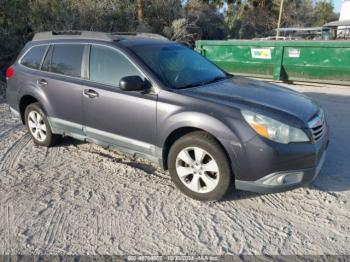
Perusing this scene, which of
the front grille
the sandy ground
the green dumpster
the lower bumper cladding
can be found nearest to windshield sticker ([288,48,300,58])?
the green dumpster

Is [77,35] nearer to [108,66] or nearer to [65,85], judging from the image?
[65,85]

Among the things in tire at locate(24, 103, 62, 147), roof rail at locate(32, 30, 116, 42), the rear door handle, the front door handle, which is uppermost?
roof rail at locate(32, 30, 116, 42)

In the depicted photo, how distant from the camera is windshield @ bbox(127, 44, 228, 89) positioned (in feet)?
12.6

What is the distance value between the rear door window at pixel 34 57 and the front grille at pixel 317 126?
156 inches

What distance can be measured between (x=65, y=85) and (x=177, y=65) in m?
1.59

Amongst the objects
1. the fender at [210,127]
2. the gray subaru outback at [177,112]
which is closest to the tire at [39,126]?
the gray subaru outback at [177,112]

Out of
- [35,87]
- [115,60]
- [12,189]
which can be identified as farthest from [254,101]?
[35,87]

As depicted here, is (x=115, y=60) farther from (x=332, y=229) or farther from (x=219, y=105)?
(x=332, y=229)

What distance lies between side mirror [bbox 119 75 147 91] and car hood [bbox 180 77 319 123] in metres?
0.46

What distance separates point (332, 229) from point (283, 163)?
752mm

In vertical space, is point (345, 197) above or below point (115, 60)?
below

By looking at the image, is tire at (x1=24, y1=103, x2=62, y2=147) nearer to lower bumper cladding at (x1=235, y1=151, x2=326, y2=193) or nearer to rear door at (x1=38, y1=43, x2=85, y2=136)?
rear door at (x1=38, y1=43, x2=85, y2=136)

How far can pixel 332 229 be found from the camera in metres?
3.03

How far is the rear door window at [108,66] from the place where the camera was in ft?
12.9
